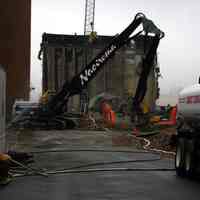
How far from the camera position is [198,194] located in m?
11.5

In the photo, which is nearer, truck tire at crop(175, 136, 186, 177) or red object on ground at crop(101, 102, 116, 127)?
truck tire at crop(175, 136, 186, 177)

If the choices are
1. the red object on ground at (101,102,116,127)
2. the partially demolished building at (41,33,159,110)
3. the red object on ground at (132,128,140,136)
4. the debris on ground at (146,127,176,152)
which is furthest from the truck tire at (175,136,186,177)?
the partially demolished building at (41,33,159,110)

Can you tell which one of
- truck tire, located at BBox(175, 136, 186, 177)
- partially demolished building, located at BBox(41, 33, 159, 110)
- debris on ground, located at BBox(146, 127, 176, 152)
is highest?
partially demolished building, located at BBox(41, 33, 159, 110)

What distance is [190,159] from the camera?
14.7m

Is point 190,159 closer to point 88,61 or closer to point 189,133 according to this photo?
point 189,133

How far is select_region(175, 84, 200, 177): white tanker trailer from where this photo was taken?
14461 millimetres

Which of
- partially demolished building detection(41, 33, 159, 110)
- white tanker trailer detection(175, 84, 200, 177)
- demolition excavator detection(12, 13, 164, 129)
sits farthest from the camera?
partially demolished building detection(41, 33, 159, 110)

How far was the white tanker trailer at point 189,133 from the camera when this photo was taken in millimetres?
14461

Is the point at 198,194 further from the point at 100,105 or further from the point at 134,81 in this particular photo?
the point at 134,81

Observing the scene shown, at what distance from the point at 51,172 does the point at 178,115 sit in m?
4.12

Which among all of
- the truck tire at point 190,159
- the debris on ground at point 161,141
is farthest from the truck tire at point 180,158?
the debris on ground at point 161,141

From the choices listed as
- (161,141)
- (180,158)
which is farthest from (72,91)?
(180,158)

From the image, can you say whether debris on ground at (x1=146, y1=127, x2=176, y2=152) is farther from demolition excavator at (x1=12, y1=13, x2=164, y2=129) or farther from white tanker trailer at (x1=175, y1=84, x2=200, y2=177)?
white tanker trailer at (x1=175, y1=84, x2=200, y2=177)

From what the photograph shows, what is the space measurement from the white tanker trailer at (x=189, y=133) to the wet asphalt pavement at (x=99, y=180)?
17.9 inches
